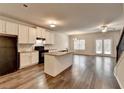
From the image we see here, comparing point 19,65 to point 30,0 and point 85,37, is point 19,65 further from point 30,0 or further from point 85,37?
point 85,37

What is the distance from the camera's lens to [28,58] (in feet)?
19.4

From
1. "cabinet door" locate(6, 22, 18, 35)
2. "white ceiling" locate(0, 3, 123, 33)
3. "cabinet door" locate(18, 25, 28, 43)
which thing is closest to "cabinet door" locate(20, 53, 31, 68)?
"cabinet door" locate(18, 25, 28, 43)

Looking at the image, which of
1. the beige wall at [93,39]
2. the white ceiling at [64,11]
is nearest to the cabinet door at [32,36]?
the white ceiling at [64,11]

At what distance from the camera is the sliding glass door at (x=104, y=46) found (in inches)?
416

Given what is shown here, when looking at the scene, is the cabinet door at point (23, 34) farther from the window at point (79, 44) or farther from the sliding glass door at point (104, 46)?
the window at point (79, 44)

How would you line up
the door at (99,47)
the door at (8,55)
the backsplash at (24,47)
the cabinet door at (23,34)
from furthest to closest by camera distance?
the door at (99,47)
the backsplash at (24,47)
the cabinet door at (23,34)
the door at (8,55)

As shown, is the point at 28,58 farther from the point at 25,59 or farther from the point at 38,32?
the point at 38,32

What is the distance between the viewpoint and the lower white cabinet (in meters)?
5.48

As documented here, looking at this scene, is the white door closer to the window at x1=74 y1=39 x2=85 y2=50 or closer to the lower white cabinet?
the window at x1=74 y1=39 x2=85 y2=50

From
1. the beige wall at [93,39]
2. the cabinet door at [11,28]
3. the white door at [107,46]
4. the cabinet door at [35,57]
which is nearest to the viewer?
the cabinet door at [11,28]

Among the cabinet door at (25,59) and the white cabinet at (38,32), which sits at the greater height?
the white cabinet at (38,32)

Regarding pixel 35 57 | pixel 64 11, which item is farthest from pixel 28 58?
pixel 64 11

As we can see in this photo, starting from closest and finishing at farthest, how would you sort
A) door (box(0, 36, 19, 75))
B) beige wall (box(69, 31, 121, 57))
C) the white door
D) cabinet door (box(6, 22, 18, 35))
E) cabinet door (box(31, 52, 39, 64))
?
door (box(0, 36, 19, 75)), cabinet door (box(6, 22, 18, 35)), cabinet door (box(31, 52, 39, 64)), beige wall (box(69, 31, 121, 57)), the white door

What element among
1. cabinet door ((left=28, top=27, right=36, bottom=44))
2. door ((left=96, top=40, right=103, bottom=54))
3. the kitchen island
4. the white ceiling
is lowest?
the kitchen island
